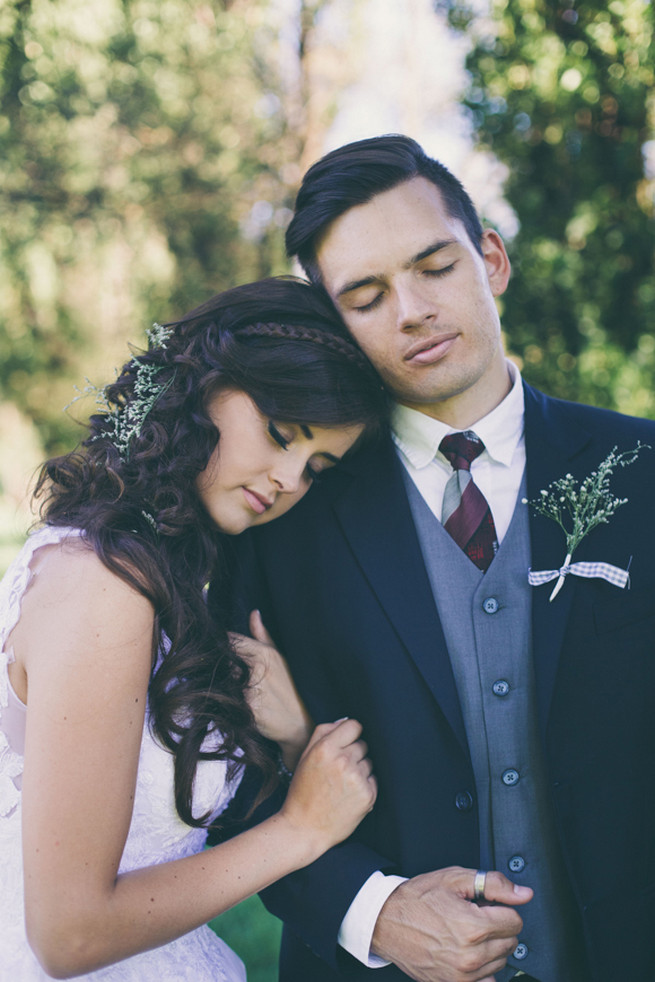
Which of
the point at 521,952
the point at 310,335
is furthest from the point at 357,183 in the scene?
the point at 521,952

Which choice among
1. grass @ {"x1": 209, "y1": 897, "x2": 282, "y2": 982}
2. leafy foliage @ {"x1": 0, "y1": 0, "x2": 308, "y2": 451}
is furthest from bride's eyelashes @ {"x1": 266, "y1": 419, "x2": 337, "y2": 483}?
leafy foliage @ {"x1": 0, "y1": 0, "x2": 308, "y2": 451}

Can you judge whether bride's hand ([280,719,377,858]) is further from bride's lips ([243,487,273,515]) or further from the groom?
bride's lips ([243,487,273,515])

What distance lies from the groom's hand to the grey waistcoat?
135mm

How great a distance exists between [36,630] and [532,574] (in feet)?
3.48

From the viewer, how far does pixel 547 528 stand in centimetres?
192

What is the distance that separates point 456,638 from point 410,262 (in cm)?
91

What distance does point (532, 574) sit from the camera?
185 centimetres

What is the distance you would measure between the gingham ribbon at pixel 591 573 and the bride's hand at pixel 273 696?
65cm

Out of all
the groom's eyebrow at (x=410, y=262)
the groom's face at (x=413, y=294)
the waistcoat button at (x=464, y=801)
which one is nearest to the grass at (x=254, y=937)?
the waistcoat button at (x=464, y=801)

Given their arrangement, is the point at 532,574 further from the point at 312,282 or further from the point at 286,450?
the point at 312,282

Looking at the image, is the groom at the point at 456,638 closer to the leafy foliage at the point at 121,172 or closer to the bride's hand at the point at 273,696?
the bride's hand at the point at 273,696

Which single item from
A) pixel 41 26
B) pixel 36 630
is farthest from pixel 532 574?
pixel 41 26

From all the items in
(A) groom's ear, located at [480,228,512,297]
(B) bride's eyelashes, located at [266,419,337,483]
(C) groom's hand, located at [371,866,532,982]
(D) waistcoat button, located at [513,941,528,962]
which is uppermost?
(A) groom's ear, located at [480,228,512,297]

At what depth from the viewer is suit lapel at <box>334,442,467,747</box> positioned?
1837 mm
